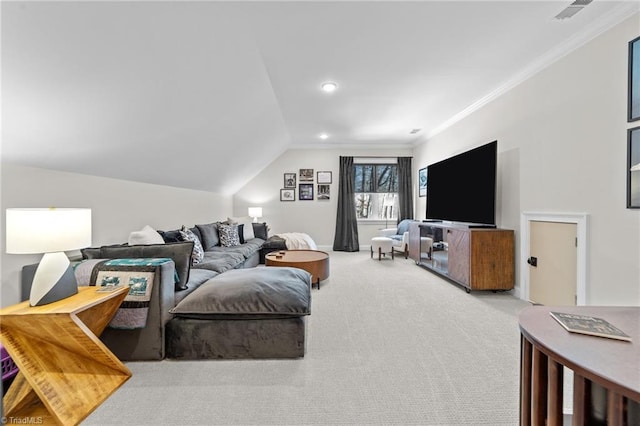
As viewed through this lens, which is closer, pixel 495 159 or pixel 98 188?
pixel 98 188

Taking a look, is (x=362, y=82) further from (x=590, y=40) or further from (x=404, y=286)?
(x=404, y=286)

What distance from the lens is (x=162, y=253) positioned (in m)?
2.10

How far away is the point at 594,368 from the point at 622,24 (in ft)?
9.72

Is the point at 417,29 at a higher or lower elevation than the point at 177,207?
higher

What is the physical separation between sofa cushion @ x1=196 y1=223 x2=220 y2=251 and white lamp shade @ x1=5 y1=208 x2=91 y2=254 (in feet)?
8.86

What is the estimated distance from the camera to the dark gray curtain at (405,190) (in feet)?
21.5

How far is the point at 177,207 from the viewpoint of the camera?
4250 millimetres

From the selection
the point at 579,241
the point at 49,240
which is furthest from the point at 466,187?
the point at 49,240

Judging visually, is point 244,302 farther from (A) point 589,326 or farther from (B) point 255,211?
(B) point 255,211

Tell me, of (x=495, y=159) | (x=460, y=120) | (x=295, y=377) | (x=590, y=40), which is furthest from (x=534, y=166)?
(x=295, y=377)

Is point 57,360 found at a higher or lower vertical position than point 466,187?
lower

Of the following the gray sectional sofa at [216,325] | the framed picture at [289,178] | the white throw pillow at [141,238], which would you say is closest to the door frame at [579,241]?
the gray sectional sofa at [216,325]

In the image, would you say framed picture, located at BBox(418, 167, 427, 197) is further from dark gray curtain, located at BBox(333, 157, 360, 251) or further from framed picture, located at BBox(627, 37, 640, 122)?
framed picture, located at BBox(627, 37, 640, 122)

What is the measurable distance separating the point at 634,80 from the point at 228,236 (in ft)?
16.2
